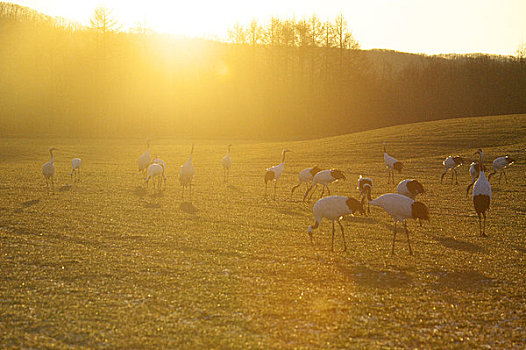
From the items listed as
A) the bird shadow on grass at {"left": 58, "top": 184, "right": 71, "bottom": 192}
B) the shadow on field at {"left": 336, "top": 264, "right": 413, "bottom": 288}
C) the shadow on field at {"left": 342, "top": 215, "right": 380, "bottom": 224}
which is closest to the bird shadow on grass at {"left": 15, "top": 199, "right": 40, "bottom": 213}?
the bird shadow on grass at {"left": 58, "top": 184, "right": 71, "bottom": 192}

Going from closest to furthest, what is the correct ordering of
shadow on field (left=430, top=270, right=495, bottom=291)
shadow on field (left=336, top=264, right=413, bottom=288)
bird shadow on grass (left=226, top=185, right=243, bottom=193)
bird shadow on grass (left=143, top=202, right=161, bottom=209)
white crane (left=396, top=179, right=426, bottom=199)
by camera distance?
shadow on field (left=430, top=270, right=495, bottom=291), shadow on field (left=336, top=264, right=413, bottom=288), white crane (left=396, top=179, right=426, bottom=199), bird shadow on grass (left=143, top=202, right=161, bottom=209), bird shadow on grass (left=226, top=185, right=243, bottom=193)

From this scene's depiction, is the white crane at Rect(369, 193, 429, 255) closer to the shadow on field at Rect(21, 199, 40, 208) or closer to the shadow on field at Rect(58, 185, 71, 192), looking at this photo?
the shadow on field at Rect(21, 199, 40, 208)

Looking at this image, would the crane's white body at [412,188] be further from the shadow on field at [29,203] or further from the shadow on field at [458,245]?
the shadow on field at [29,203]

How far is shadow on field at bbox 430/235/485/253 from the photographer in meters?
10.8

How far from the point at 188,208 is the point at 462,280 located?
994 centimetres

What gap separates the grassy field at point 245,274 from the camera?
6477mm

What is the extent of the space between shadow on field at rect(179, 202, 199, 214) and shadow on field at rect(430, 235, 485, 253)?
25.8ft

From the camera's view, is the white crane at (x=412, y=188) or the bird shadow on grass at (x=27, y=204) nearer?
the white crane at (x=412, y=188)

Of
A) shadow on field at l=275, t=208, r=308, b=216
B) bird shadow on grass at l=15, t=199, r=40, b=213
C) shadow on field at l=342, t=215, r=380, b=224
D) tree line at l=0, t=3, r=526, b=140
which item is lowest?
shadow on field at l=342, t=215, r=380, b=224

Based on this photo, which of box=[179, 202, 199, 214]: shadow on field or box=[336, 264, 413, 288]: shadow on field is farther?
box=[179, 202, 199, 214]: shadow on field

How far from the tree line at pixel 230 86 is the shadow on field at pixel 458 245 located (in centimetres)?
4678

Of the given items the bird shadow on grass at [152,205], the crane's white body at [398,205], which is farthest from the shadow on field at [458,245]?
the bird shadow on grass at [152,205]

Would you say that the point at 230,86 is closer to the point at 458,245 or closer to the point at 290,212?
the point at 290,212

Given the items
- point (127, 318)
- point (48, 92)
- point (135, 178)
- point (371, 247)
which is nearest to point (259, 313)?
point (127, 318)
